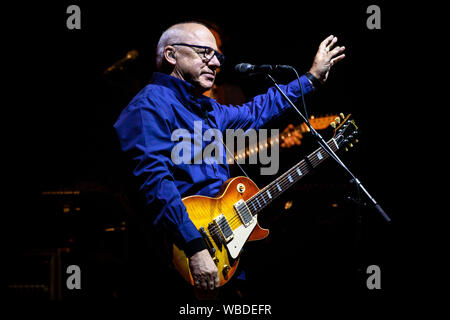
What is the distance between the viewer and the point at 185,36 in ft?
7.27

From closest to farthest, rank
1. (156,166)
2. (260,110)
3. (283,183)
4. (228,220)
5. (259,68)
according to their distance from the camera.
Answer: (156,166), (228,220), (259,68), (283,183), (260,110)

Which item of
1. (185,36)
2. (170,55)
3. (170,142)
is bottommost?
(170,142)

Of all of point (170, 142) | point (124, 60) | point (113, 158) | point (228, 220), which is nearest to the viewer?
point (170, 142)

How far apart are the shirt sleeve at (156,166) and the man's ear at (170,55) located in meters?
0.50

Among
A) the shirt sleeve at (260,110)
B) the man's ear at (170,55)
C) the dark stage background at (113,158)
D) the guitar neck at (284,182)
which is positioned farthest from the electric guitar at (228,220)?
the dark stage background at (113,158)

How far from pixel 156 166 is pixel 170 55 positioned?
2.99 ft

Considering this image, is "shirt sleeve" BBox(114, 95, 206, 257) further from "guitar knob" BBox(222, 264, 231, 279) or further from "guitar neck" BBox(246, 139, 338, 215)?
"guitar neck" BBox(246, 139, 338, 215)

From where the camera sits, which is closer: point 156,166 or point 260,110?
point 156,166

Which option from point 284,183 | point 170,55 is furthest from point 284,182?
point 170,55

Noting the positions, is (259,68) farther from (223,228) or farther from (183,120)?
(223,228)

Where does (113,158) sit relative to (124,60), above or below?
below

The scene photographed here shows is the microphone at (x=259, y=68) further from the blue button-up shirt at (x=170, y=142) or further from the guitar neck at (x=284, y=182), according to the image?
the guitar neck at (x=284, y=182)

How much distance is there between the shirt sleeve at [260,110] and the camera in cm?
244
